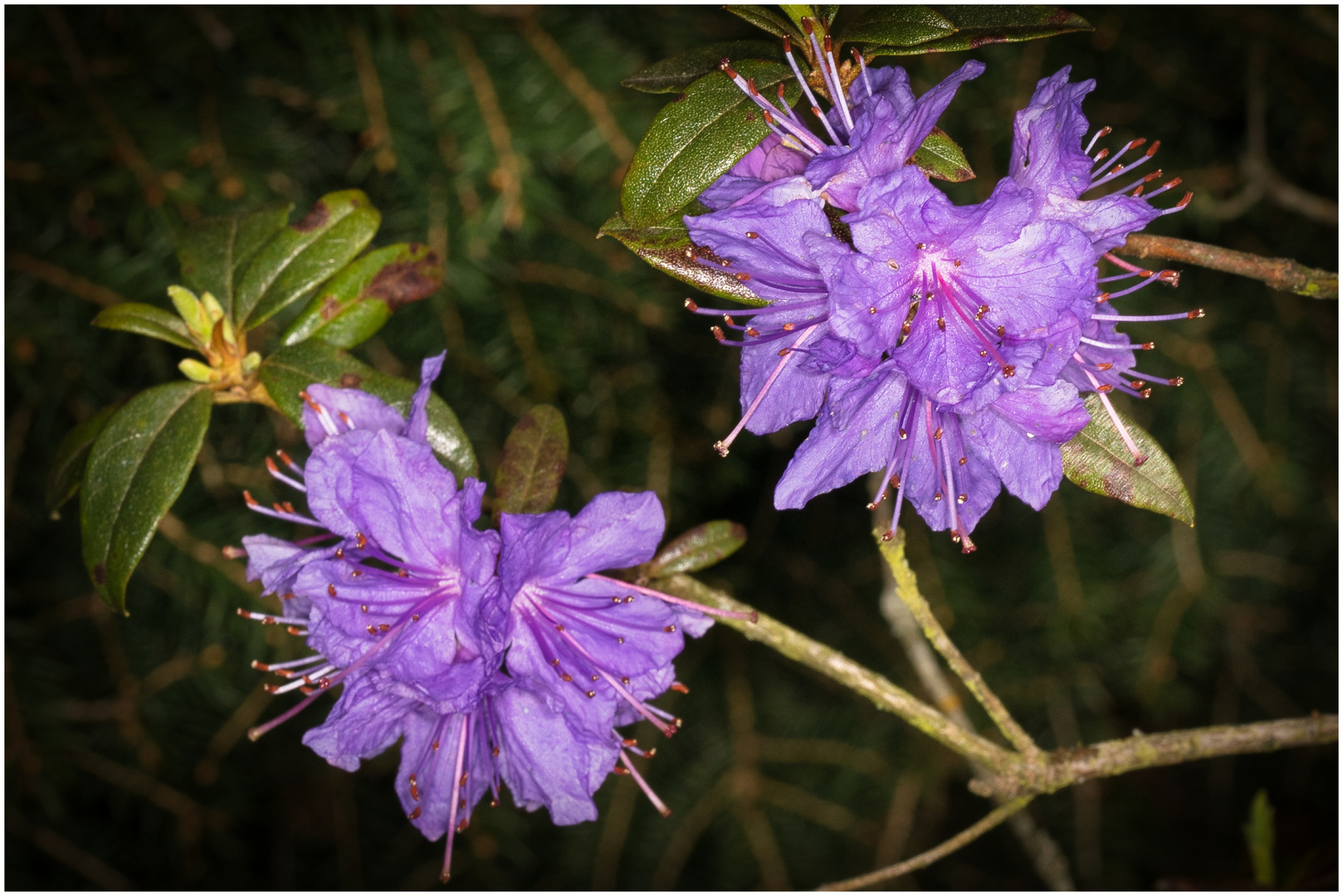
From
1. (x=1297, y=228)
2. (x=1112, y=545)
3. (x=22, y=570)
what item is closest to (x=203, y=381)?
(x=22, y=570)

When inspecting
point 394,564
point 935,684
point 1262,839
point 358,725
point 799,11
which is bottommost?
point 1262,839

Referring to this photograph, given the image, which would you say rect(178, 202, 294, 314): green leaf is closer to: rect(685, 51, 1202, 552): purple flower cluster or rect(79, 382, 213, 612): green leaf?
rect(79, 382, 213, 612): green leaf

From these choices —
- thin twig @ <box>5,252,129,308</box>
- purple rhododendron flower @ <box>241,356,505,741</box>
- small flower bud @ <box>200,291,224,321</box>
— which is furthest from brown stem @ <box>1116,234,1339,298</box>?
thin twig @ <box>5,252,129,308</box>

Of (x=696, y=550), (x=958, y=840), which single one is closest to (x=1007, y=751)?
(x=958, y=840)

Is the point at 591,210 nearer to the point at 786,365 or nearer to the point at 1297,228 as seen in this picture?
the point at 786,365

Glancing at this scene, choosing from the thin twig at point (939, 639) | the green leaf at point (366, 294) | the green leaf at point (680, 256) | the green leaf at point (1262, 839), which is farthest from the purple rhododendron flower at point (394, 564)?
Result: the green leaf at point (1262, 839)

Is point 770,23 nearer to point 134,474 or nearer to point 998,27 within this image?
point 998,27

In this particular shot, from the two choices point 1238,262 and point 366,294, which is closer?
point 1238,262
